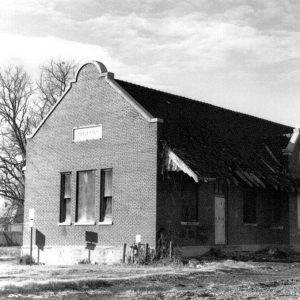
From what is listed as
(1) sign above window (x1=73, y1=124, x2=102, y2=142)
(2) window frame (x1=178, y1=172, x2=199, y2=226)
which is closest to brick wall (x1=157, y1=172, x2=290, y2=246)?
(2) window frame (x1=178, y1=172, x2=199, y2=226)

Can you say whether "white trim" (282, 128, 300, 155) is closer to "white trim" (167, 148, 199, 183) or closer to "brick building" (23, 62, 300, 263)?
"brick building" (23, 62, 300, 263)

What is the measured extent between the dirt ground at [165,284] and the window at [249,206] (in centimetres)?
753

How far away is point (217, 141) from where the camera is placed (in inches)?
1125

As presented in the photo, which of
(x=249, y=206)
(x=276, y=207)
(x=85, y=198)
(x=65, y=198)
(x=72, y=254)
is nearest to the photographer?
(x=72, y=254)

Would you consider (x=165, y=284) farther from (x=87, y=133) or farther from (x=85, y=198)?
(x=87, y=133)

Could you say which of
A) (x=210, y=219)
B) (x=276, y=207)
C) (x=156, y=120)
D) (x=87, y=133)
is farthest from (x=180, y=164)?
(x=276, y=207)

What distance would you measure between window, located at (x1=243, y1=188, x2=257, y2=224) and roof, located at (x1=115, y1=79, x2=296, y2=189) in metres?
1.18

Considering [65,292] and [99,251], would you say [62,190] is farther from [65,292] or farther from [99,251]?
[65,292]

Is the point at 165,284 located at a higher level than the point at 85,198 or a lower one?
lower

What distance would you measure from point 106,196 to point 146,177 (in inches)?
102

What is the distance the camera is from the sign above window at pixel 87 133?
90.0ft

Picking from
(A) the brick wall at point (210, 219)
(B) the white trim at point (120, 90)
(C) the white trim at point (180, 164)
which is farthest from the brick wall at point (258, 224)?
(B) the white trim at point (120, 90)

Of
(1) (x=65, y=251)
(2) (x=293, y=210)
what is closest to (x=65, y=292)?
(1) (x=65, y=251)

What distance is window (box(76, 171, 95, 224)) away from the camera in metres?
27.2
